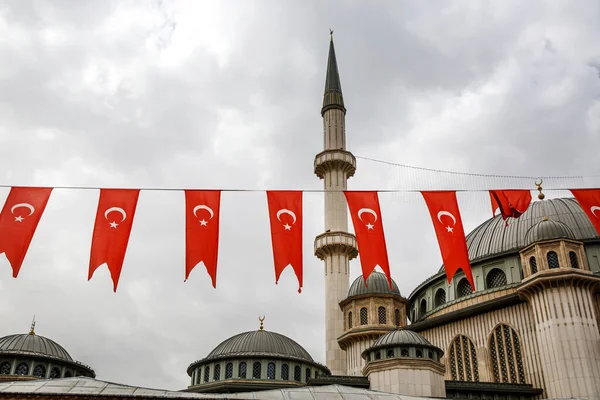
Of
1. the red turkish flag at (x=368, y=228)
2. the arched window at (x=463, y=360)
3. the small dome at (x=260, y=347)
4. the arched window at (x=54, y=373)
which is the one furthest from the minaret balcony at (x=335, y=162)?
A: the red turkish flag at (x=368, y=228)

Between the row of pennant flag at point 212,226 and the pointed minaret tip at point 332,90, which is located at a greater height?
the pointed minaret tip at point 332,90

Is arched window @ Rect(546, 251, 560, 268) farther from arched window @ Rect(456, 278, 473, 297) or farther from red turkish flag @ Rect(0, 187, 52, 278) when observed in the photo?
red turkish flag @ Rect(0, 187, 52, 278)

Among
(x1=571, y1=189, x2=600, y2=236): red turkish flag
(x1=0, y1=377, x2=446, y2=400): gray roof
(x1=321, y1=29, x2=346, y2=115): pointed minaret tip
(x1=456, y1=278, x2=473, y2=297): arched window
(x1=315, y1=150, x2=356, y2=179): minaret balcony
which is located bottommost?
(x1=0, y1=377, x2=446, y2=400): gray roof

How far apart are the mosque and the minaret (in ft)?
0.25

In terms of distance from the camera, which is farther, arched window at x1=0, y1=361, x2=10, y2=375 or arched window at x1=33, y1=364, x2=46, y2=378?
arched window at x1=33, y1=364, x2=46, y2=378

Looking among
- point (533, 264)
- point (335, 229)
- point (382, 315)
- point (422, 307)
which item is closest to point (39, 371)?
point (335, 229)

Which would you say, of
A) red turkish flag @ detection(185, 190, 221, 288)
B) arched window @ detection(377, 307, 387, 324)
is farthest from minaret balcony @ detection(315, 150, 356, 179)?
red turkish flag @ detection(185, 190, 221, 288)

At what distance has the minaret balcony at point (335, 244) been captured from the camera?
135 ft

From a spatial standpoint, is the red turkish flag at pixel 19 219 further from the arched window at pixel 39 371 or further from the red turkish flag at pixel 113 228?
the arched window at pixel 39 371

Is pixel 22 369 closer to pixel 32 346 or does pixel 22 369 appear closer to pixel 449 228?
pixel 32 346

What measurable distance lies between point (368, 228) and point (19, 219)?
10.6 m

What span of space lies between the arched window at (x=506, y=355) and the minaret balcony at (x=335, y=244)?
11.6m

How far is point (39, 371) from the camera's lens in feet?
123

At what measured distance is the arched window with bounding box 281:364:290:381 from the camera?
36.5 metres
